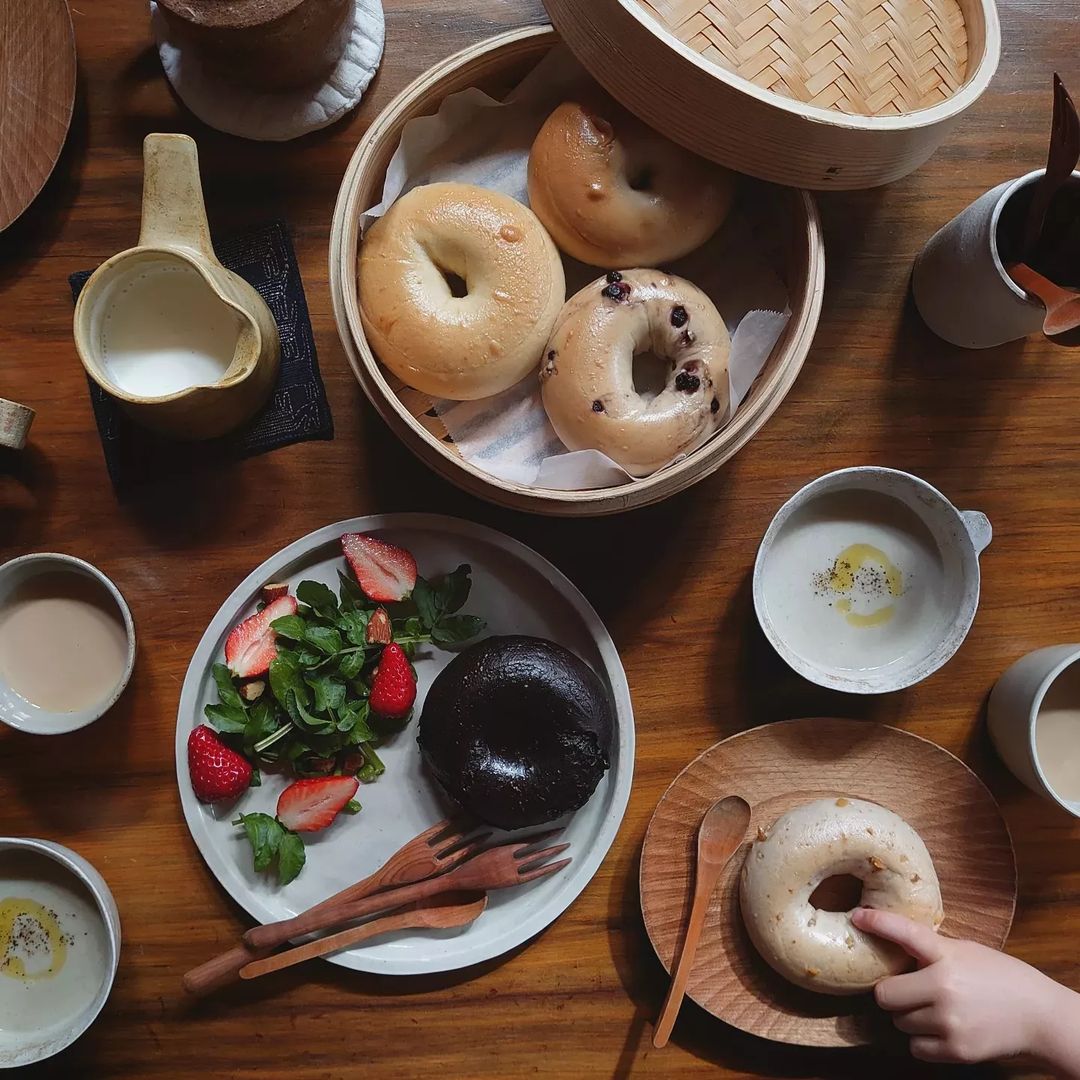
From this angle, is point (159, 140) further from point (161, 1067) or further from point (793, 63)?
point (161, 1067)

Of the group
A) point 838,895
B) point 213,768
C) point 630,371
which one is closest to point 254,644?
point 213,768

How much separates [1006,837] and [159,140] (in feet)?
4.35

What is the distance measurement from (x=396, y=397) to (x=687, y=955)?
776 millimetres

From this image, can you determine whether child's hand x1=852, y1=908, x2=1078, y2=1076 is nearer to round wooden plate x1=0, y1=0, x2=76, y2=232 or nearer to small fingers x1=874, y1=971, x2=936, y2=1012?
small fingers x1=874, y1=971, x2=936, y2=1012

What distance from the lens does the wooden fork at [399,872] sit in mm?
1096

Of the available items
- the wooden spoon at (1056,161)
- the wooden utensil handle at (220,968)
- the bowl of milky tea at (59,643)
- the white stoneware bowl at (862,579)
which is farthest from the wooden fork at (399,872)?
the wooden spoon at (1056,161)

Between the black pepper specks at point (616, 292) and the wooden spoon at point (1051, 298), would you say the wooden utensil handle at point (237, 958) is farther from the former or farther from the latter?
the wooden spoon at point (1051, 298)

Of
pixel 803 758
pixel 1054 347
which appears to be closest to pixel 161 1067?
pixel 803 758

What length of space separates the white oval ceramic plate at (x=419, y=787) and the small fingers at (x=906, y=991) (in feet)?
1.24

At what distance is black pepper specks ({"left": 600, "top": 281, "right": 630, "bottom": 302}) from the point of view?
1.02m

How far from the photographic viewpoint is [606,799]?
1.13 m

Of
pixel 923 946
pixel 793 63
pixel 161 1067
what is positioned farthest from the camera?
pixel 161 1067

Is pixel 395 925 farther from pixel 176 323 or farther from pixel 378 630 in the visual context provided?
pixel 176 323

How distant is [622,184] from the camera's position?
1021 millimetres
